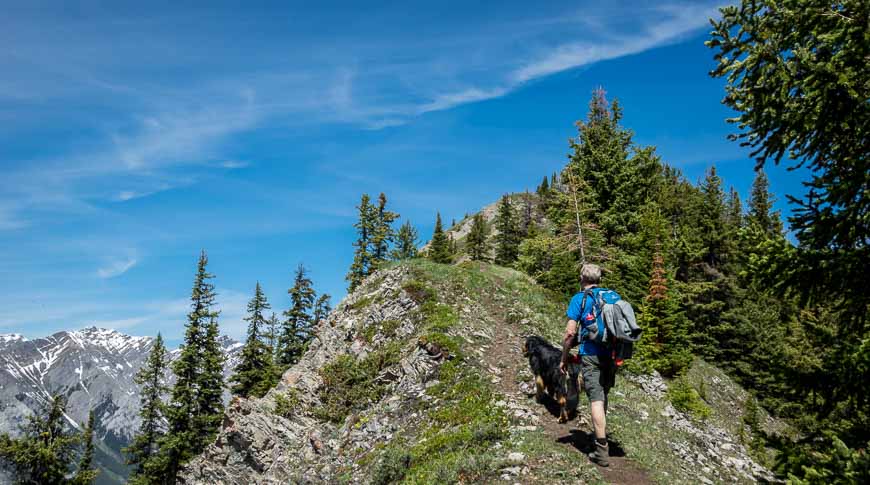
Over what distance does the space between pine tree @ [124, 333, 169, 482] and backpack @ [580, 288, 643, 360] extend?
1433 inches

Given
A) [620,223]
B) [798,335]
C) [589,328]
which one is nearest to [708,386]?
[798,335]

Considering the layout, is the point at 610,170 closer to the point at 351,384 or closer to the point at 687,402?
the point at 687,402

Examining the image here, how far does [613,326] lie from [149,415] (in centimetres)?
3892

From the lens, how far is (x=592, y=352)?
793 centimetres

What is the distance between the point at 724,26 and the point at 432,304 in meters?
16.0

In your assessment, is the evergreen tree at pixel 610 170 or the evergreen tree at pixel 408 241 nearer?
the evergreen tree at pixel 610 170

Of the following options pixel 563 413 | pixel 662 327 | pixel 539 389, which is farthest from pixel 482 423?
pixel 662 327

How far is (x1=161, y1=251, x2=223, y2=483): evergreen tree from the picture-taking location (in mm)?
33969

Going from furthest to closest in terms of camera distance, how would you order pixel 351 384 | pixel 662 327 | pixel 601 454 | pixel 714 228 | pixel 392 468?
pixel 714 228
pixel 662 327
pixel 351 384
pixel 392 468
pixel 601 454

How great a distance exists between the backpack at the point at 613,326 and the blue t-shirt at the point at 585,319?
1.5 inches

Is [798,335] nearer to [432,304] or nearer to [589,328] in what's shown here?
[432,304]

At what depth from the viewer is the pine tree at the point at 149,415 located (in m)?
35.0

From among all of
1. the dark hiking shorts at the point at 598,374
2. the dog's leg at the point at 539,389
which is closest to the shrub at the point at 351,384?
the dog's leg at the point at 539,389

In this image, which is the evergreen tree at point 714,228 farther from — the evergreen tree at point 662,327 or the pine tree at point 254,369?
the pine tree at point 254,369
